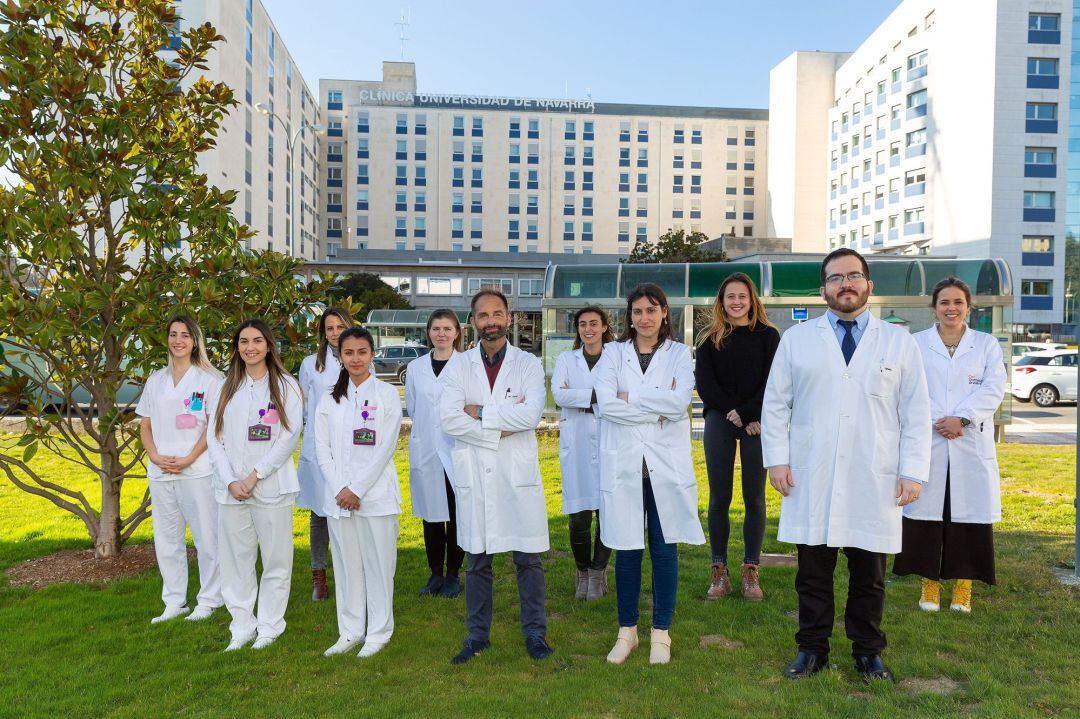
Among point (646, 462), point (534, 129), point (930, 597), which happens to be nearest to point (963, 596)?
point (930, 597)

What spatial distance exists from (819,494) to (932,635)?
1497mm

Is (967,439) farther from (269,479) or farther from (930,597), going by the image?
(269,479)

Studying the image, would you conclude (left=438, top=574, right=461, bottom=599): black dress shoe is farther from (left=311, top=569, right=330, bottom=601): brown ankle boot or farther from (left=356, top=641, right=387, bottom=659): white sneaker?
(left=356, top=641, right=387, bottom=659): white sneaker

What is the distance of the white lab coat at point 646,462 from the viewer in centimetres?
435

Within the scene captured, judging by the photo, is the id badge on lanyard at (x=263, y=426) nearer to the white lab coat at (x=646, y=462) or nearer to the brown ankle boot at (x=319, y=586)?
the brown ankle boot at (x=319, y=586)

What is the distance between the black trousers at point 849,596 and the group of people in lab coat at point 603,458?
1cm

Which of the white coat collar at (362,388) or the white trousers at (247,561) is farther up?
the white coat collar at (362,388)

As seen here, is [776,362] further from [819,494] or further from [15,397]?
[15,397]

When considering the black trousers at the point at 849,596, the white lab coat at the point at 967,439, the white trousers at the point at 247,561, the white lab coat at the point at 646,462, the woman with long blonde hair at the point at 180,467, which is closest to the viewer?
the black trousers at the point at 849,596

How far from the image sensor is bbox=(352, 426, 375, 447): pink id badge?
15.3ft

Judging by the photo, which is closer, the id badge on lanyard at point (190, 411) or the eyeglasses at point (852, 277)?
the eyeglasses at point (852, 277)

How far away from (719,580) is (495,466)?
86.2 inches

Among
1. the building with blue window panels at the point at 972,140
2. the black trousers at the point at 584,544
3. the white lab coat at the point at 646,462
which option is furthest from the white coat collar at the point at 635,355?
the building with blue window panels at the point at 972,140

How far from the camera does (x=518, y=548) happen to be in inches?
176
